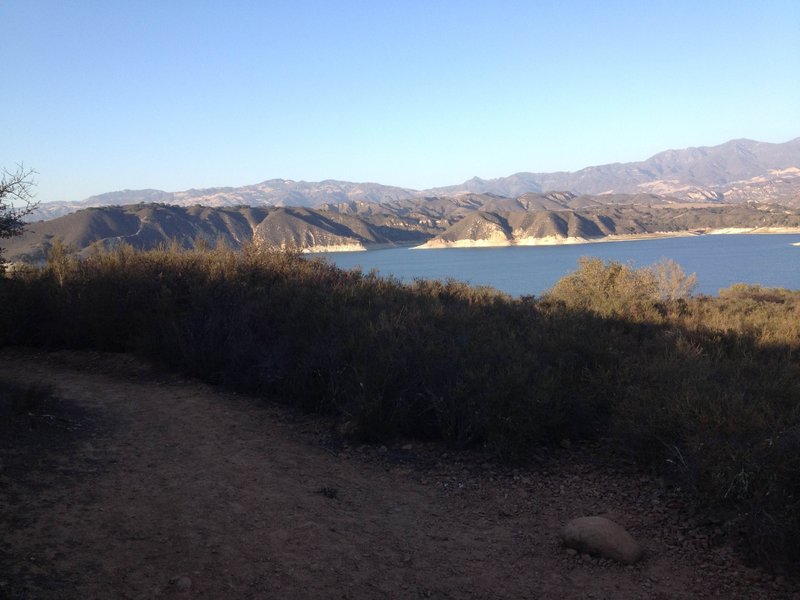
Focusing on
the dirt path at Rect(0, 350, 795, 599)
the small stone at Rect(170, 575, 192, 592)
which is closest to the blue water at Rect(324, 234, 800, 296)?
the dirt path at Rect(0, 350, 795, 599)

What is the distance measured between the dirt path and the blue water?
1928cm

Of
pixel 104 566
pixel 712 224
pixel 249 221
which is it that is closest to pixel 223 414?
pixel 104 566

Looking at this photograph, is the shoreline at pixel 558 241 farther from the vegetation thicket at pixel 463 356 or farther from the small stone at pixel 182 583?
the small stone at pixel 182 583

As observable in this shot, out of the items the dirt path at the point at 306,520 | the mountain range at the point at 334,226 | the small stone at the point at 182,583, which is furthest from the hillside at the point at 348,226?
the small stone at the point at 182,583

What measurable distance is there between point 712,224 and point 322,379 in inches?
4284

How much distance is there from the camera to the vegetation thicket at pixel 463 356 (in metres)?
4.88

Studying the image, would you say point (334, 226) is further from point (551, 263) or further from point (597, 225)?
point (597, 225)

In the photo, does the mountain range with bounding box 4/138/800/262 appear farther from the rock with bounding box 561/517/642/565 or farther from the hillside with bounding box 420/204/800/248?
the rock with bounding box 561/517/642/565

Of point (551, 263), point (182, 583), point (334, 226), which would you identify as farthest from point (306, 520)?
point (334, 226)

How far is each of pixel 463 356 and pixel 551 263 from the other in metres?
47.9

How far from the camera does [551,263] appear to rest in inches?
2101

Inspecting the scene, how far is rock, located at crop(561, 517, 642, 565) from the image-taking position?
13.6 ft

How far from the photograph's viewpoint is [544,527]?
4.75 meters

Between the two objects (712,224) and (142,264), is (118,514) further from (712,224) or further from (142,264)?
(712,224)
